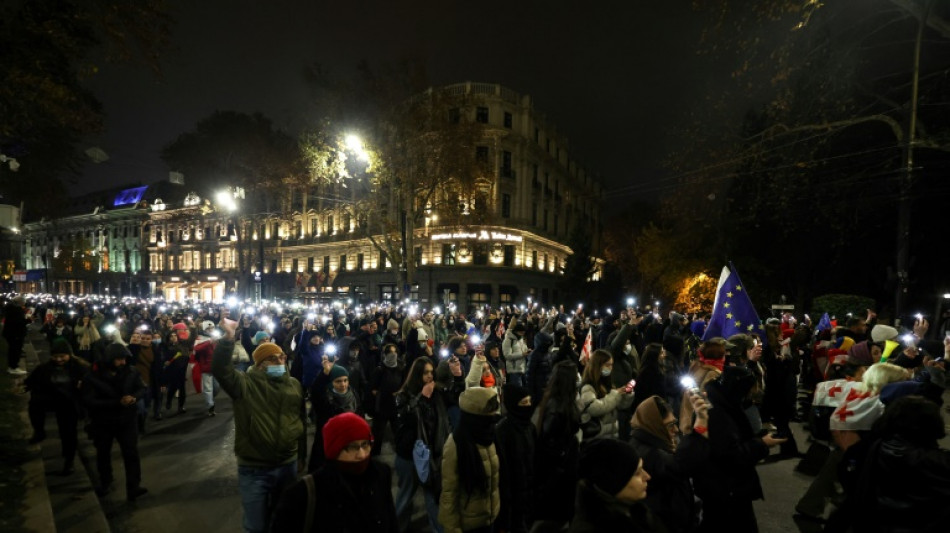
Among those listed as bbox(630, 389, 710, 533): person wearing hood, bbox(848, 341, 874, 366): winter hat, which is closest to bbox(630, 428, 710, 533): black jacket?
bbox(630, 389, 710, 533): person wearing hood

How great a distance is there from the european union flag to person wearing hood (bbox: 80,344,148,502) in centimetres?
875

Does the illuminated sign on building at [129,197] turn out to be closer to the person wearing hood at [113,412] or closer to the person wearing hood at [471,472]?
the person wearing hood at [113,412]

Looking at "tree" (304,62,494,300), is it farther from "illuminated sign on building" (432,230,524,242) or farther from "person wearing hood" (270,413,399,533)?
"person wearing hood" (270,413,399,533)

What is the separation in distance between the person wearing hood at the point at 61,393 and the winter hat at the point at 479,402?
577 centimetres

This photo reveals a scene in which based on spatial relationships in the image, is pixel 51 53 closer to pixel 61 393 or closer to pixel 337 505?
pixel 61 393

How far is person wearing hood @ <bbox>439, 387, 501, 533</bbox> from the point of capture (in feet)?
11.4

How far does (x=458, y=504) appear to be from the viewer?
3492mm

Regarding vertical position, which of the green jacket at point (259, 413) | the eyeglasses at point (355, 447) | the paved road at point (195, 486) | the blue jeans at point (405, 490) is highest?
the eyeglasses at point (355, 447)

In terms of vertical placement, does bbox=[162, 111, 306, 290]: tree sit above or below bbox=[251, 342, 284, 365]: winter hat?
above

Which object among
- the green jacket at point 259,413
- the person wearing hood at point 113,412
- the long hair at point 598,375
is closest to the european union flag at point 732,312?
the long hair at point 598,375

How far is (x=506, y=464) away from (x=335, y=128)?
21654 millimetres

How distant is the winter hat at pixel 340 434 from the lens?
8.52ft

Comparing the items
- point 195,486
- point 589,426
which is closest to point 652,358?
point 589,426

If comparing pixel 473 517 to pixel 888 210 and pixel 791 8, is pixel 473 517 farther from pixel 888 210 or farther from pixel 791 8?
pixel 888 210
